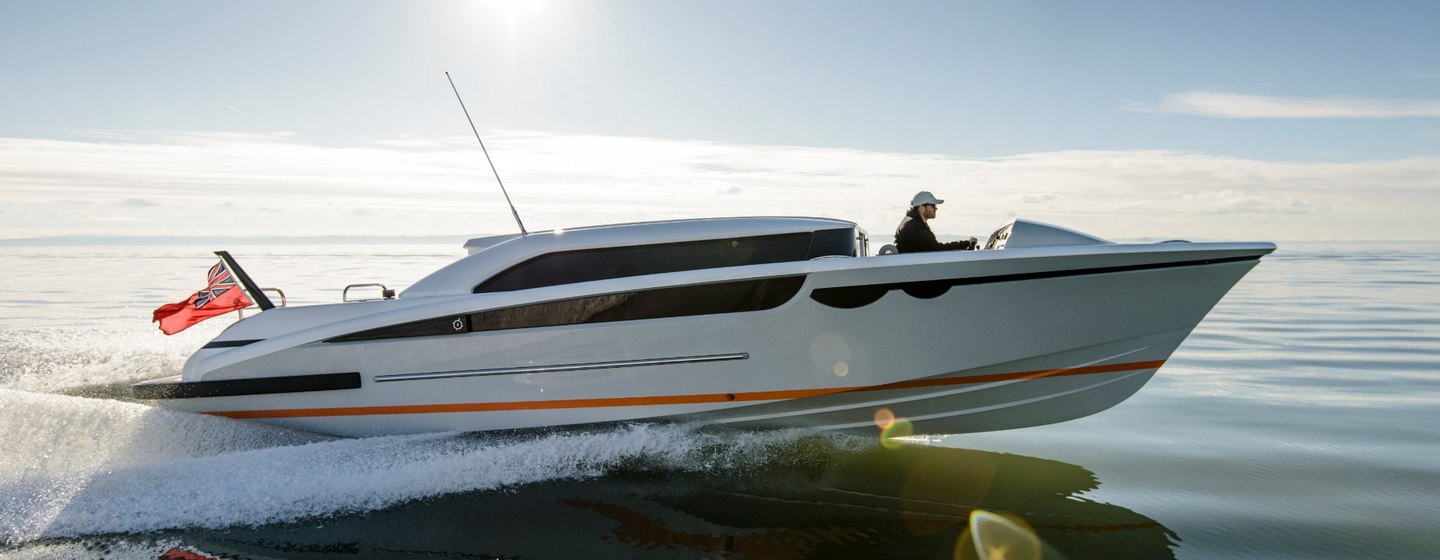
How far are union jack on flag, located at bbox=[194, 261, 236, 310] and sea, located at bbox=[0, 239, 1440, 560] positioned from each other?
2.40 ft

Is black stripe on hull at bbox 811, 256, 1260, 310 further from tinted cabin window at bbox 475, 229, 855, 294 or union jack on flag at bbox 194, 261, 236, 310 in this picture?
union jack on flag at bbox 194, 261, 236, 310

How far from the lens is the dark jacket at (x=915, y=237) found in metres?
5.35

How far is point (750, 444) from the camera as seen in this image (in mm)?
5414

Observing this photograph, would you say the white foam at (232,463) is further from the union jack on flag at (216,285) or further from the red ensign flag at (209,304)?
the union jack on flag at (216,285)

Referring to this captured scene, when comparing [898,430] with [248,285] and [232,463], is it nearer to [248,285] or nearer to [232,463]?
[232,463]

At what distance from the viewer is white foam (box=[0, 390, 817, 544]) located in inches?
171

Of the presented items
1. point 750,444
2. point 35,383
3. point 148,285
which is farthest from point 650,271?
point 148,285

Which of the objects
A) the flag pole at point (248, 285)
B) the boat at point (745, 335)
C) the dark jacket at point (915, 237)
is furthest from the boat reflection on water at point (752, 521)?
the flag pole at point (248, 285)

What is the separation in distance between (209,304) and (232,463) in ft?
4.97

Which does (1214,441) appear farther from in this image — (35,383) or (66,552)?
(35,383)

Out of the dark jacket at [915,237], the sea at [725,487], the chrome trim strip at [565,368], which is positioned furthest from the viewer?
the dark jacket at [915,237]

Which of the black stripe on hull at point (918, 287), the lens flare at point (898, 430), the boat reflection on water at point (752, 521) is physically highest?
the black stripe on hull at point (918, 287)

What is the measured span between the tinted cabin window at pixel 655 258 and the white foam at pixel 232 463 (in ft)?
3.15

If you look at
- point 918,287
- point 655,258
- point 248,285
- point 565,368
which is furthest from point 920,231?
point 248,285
